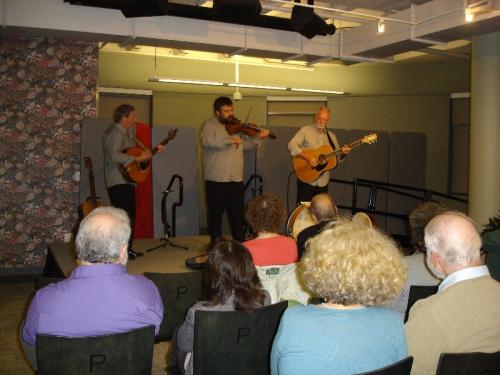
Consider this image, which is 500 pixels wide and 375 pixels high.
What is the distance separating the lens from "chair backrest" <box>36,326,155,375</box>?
1.77 metres

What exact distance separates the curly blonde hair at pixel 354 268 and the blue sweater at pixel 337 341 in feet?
0.16

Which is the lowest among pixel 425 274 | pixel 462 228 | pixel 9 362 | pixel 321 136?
pixel 9 362

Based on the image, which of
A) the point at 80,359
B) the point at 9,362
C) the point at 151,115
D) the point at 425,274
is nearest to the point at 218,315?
the point at 80,359

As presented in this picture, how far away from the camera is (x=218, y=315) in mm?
2131

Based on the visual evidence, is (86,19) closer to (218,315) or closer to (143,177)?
(143,177)

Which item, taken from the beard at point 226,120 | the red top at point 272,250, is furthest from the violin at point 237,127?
the red top at point 272,250

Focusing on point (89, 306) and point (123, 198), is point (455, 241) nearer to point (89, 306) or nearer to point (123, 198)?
A: point (89, 306)

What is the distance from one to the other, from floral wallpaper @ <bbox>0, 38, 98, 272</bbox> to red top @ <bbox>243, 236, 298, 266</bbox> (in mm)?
4046

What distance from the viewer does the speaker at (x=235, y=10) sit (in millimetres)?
5395

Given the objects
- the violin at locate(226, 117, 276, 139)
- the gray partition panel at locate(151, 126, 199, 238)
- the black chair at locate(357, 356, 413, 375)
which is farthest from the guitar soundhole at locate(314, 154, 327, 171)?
the black chair at locate(357, 356, 413, 375)

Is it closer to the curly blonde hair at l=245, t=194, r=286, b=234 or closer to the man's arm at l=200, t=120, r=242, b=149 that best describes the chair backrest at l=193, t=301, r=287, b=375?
the curly blonde hair at l=245, t=194, r=286, b=234

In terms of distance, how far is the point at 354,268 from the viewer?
1663 millimetres

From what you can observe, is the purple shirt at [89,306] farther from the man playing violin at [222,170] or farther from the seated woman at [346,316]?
the man playing violin at [222,170]

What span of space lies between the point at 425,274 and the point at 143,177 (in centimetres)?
365
